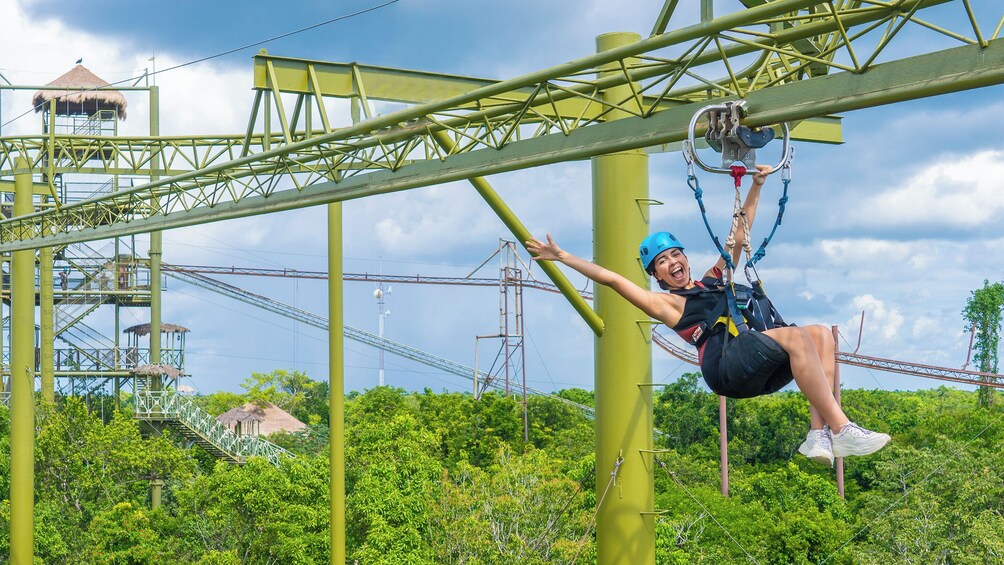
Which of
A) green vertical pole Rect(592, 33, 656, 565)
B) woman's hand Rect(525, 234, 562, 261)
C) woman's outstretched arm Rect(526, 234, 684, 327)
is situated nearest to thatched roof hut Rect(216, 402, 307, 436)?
green vertical pole Rect(592, 33, 656, 565)

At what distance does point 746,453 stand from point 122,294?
21.9 m

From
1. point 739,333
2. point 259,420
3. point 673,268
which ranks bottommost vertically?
point 259,420

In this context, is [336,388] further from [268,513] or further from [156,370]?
[156,370]

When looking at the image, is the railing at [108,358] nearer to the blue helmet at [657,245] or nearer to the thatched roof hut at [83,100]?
the thatched roof hut at [83,100]

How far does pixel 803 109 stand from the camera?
260 inches

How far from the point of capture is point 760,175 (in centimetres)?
655

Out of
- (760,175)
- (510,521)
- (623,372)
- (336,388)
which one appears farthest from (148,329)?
(760,175)

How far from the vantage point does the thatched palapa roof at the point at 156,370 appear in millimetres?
33719

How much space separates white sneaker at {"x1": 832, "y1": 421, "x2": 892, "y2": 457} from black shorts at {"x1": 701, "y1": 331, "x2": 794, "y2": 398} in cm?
37

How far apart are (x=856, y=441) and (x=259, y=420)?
47410 millimetres

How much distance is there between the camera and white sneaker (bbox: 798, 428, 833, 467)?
211 inches

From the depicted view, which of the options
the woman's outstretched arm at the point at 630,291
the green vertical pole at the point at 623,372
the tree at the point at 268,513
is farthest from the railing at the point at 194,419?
the woman's outstretched arm at the point at 630,291

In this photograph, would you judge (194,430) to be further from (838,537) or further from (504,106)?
(504,106)

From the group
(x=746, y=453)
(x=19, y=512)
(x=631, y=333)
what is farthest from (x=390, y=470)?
(x=746, y=453)
